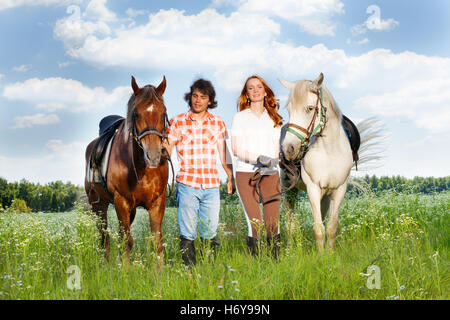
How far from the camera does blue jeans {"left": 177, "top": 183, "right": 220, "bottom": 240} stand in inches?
170

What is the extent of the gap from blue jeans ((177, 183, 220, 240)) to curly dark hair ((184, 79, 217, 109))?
3.50 ft

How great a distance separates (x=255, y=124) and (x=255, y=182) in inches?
28.0

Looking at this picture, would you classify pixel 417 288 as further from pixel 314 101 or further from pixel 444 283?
pixel 314 101

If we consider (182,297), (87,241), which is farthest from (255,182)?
(87,241)

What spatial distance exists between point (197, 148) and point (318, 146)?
6.18ft

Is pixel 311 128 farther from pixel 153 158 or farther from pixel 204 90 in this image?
pixel 153 158

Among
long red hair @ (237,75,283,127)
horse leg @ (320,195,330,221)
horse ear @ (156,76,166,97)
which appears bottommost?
horse leg @ (320,195,330,221)

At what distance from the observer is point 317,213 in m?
5.02

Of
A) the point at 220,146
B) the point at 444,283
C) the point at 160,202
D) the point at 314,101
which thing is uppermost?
the point at 314,101

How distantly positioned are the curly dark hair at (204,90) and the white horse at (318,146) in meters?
1.03

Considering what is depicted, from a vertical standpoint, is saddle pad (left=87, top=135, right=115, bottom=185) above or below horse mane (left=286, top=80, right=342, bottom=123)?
below

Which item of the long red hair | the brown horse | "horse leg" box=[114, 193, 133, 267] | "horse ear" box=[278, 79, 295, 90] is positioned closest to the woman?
the long red hair

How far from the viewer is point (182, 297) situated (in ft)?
9.91

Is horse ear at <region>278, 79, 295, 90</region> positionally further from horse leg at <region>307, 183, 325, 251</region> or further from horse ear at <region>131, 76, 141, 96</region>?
horse ear at <region>131, 76, 141, 96</region>
